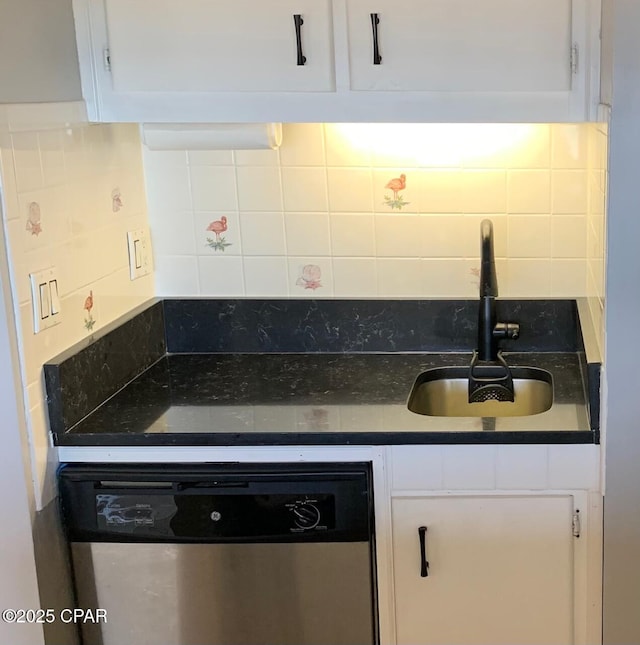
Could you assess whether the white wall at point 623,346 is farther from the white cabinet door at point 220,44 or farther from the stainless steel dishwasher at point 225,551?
the white cabinet door at point 220,44

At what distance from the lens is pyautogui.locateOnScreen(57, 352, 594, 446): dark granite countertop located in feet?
6.17

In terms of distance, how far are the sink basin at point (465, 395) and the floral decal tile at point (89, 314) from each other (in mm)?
762

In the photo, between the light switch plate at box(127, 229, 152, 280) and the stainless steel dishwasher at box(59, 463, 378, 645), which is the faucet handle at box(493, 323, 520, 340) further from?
the light switch plate at box(127, 229, 152, 280)

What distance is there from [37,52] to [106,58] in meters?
0.21

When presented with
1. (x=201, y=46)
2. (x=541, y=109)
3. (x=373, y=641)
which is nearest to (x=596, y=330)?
(x=541, y=109)

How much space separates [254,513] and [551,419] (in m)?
0.63

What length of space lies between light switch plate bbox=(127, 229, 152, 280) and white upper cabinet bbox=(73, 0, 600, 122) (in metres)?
0.39

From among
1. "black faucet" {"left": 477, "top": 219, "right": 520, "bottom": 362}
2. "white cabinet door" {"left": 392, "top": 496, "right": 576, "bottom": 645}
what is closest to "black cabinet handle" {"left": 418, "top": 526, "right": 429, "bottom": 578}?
"white cabinet door" {"left": 392, "top": 496, "right": 576, "bottom": 645}

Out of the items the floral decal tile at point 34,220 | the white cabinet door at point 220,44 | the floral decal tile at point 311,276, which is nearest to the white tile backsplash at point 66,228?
the floral decal tile at point 34,220

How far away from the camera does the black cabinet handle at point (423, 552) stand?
1.90 metres

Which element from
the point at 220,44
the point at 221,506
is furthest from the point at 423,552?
the point at 220,44

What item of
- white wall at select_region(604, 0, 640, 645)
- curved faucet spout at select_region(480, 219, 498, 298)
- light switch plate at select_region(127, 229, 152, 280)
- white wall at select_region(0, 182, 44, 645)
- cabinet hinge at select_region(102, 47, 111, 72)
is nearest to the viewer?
white wall at select_region(604, 0, 640, 645)

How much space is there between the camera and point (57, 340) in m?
1.94

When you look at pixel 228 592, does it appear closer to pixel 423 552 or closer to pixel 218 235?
pixel 423 552
